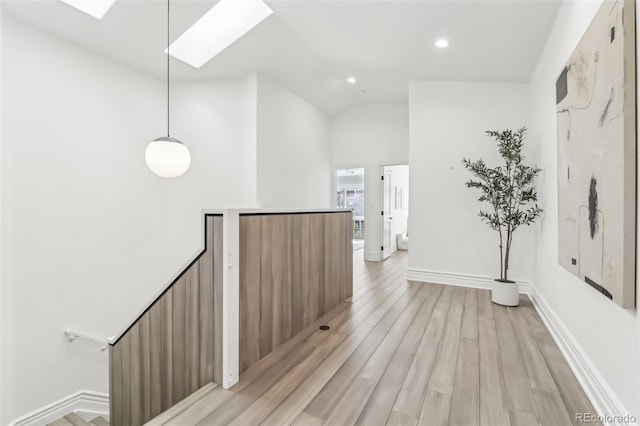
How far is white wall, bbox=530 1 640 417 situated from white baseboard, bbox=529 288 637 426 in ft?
0.07

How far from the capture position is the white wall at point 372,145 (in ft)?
20.1

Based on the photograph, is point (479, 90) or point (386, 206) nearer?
point (479, 90)

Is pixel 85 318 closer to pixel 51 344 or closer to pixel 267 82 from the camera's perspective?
pixel 51 344

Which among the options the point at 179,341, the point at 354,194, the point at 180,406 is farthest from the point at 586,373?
the point at 354,194

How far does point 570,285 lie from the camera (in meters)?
2.17

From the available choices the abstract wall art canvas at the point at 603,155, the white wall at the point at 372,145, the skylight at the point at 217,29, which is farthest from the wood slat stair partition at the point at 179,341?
the white wall at the point at 372,145

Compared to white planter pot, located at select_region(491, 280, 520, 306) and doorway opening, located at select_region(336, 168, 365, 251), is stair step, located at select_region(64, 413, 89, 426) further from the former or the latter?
doorway opening, located at select_region(336, 168, 365, 251)

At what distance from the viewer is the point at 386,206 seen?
261 inches

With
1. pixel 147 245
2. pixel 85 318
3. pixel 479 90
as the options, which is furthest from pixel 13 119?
pixel 479 90

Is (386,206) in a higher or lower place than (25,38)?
lower

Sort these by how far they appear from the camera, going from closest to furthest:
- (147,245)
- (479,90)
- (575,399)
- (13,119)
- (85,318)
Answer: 1. (575,399)
2. (13,119)
3. (85,318)
4. (479,90)
5. (147,245)

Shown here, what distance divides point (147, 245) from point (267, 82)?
333cm

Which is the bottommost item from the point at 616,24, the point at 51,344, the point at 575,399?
the point at 51,344

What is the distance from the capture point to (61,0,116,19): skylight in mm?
3115
